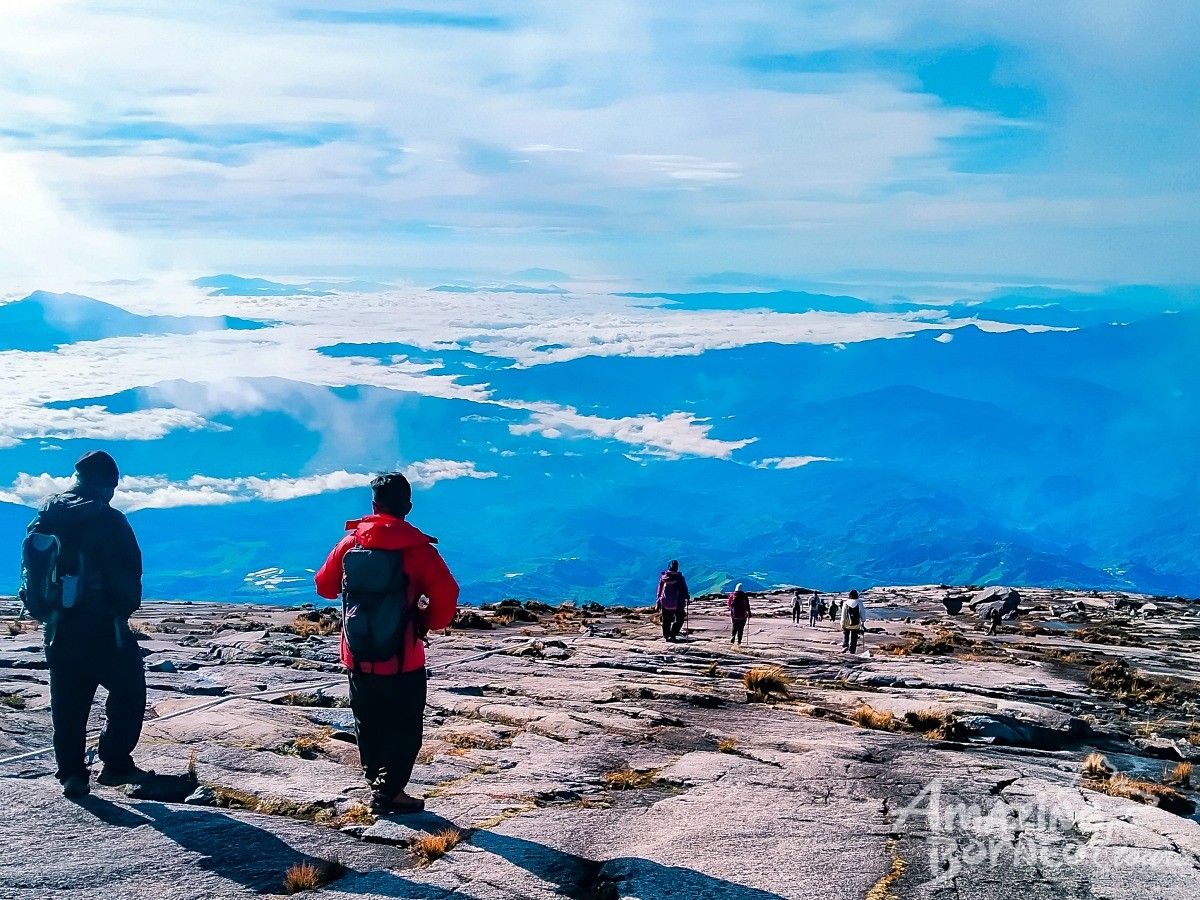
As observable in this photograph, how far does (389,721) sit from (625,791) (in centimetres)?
277

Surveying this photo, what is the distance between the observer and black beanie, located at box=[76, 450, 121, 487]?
902 cm

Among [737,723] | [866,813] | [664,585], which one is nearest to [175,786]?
[866,813]

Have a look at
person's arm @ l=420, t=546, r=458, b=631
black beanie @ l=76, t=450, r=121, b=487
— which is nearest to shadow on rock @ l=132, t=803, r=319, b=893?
person's arm @ l=420, t=546, r=458, b=631

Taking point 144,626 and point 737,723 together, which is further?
point 144,626

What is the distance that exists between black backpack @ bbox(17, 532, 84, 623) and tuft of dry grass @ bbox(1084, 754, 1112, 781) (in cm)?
1158

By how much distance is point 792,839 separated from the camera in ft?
27.7

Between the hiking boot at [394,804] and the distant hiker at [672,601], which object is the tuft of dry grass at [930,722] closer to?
the hiking boot at [394,804]

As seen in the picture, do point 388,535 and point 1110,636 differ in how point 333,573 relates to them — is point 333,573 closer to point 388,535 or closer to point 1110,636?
point 388,535

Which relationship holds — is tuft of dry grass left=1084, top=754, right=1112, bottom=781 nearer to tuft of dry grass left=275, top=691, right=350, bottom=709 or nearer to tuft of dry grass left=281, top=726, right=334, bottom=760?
tuft of dry grass left=281, top=726, right=334, bottom=760

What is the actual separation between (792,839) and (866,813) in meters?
1.35

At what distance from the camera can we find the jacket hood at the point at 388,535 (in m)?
8.40

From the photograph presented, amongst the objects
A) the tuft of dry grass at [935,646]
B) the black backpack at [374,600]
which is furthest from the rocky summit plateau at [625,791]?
the tuft of dry grass at [935,646]

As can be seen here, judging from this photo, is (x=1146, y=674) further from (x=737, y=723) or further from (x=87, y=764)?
(x=87, y=764)

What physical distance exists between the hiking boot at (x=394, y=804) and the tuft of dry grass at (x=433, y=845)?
0.71m
